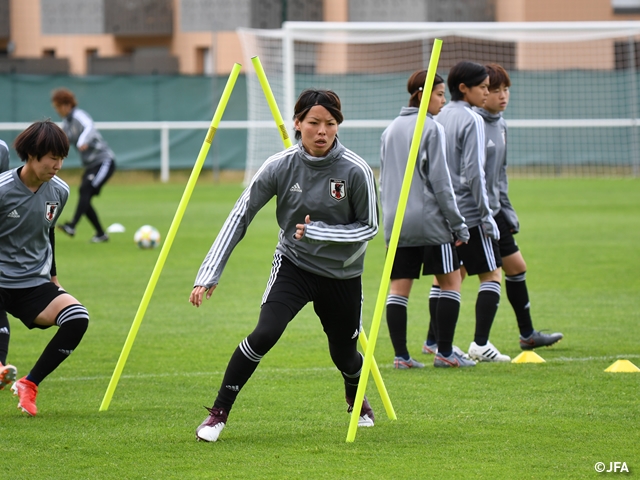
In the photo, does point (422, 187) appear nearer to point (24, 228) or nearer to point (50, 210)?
point (50, 210)

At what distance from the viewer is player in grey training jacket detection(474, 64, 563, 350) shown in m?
7.73

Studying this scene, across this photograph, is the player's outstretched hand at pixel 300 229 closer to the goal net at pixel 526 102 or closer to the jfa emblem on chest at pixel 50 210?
the jfa emblem on chest at pixel 50 210

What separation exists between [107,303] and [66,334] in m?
4.64

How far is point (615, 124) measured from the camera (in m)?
26.6

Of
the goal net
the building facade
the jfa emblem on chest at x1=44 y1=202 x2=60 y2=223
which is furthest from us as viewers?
the building facade

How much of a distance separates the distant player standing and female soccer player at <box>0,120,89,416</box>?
31.7ft

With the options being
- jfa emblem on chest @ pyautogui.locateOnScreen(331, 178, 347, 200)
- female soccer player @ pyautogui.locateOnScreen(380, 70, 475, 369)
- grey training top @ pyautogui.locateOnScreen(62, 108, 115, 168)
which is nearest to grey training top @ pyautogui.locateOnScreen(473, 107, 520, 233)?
Result: female soccer player @ pyautogui.locateOnScreen(380, 70, 475, 369)

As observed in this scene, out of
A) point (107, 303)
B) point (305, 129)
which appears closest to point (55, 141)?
point (305, 129)

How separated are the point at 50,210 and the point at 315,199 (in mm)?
1710

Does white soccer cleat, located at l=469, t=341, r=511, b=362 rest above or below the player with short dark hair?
below

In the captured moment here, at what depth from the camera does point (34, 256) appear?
6121 millimetres

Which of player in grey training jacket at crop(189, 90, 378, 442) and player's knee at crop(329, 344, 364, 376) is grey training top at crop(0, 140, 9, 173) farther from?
player's knee at crop(329, 344, 364, 376)

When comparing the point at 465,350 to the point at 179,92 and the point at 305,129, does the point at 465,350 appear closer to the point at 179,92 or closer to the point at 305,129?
the point at 305,129

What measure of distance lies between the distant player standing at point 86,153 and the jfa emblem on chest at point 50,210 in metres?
9.63
